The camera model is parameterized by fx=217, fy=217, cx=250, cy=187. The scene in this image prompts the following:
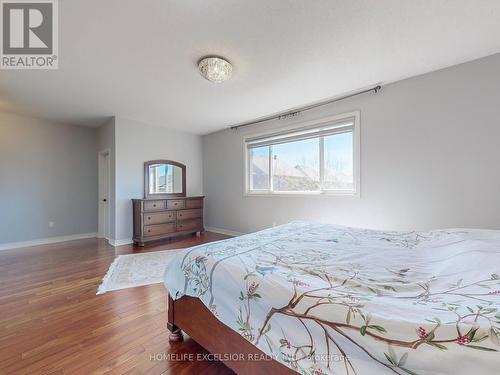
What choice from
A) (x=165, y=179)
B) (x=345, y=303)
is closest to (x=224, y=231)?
(x=165, y=179)

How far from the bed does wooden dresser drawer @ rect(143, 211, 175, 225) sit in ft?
9.56

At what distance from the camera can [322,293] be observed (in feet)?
2.81

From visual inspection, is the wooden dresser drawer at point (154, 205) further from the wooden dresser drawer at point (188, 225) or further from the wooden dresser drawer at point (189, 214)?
the wooden dresser drawer at point (188, 225)

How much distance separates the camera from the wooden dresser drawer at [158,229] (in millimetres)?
4057

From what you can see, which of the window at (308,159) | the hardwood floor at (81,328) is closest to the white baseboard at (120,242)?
the hardwood floor at (81,328)

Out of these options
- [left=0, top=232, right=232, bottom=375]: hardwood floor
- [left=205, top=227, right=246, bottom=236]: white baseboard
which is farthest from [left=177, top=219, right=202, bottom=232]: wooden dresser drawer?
[left=0, top=232, right=232, bottom=375]: hardwood floor

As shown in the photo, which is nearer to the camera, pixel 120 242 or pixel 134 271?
pixel 134 271

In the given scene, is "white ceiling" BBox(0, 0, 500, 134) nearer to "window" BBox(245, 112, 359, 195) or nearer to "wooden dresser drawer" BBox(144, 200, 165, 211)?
"window" BBox(245, 112, 359, 195)

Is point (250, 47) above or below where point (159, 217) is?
above

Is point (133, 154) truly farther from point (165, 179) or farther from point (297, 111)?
point (297, 111)

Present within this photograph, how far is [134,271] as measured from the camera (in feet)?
9.12

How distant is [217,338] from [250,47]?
2359 mm

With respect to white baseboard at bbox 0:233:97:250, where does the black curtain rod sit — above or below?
above

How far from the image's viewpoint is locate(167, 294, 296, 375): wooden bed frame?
976 millimetres
